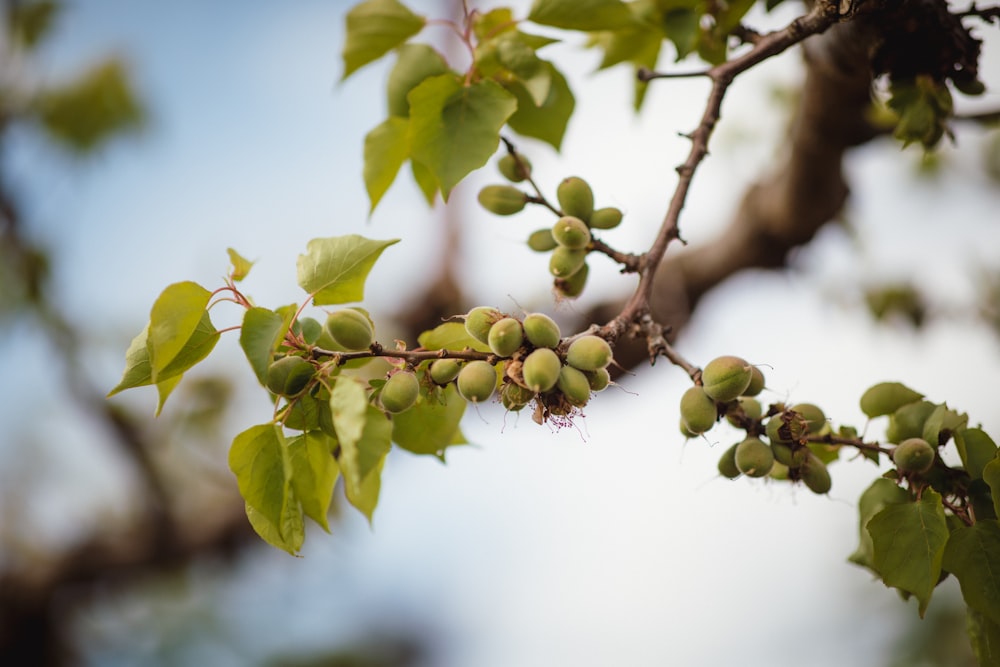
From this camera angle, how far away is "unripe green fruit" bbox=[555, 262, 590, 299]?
765mm

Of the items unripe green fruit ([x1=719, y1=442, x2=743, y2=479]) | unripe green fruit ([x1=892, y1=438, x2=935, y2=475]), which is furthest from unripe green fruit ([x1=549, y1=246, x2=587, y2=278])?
unripe green fruit ([x1=892, y1=438, x2=935, y2=475])

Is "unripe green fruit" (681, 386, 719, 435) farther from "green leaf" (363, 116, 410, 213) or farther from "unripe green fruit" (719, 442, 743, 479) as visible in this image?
"green leaf" (363, 116, 410, 213)

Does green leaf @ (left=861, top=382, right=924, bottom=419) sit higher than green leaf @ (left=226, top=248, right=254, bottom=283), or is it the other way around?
green leaf @ (left=861, top=382, right=924, bottom=419)

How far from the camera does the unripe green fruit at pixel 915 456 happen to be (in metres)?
0.64

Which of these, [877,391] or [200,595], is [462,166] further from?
[200,595]

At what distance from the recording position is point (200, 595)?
4641 millimetres

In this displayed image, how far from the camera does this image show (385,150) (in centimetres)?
81

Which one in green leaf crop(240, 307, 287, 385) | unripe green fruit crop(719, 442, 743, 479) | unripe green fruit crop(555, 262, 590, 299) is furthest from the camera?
unripe green fruit crop(555, 262, 590, 299)

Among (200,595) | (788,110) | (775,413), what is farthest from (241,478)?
(200,595)

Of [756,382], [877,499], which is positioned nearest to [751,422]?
[756,382]

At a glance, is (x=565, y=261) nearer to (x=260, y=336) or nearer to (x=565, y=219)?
(x=565, y=219)

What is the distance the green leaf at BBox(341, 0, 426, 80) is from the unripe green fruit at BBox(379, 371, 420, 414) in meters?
0.41

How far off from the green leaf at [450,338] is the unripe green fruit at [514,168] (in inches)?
7.9

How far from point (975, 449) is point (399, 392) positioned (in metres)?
0.48
